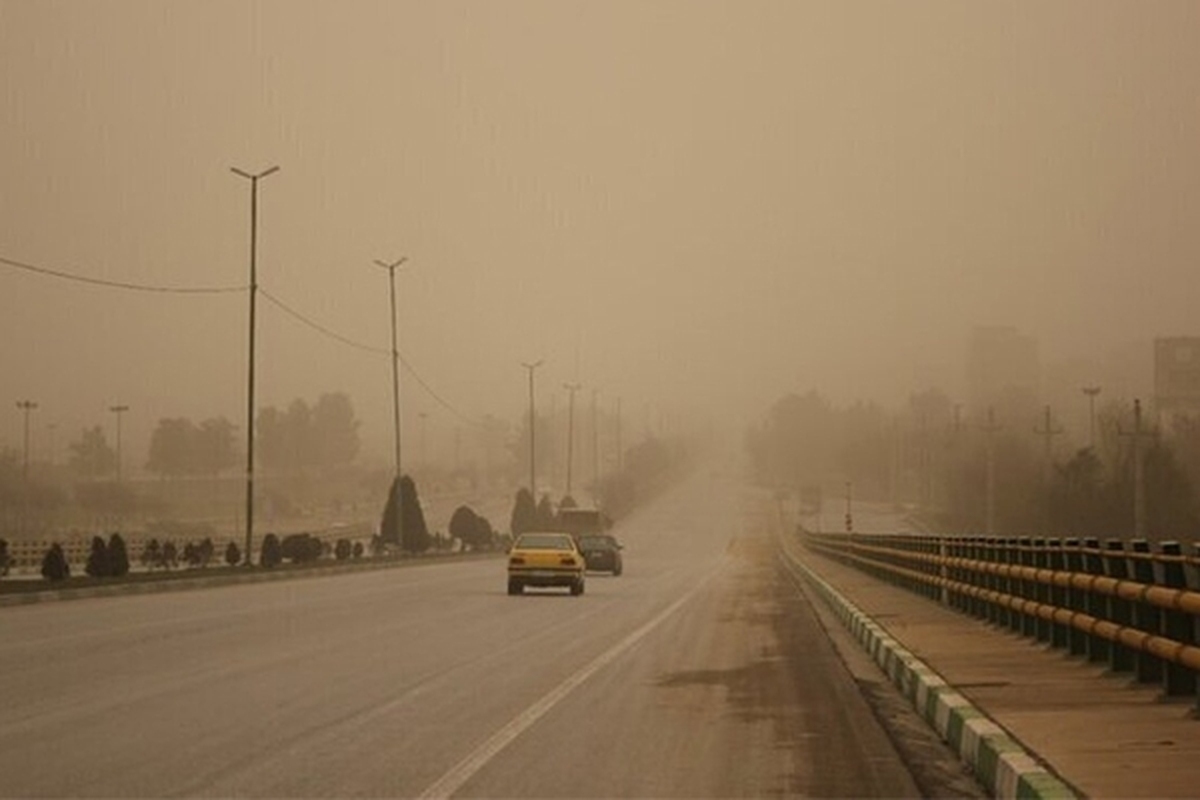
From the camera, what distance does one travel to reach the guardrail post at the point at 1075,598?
17703mm

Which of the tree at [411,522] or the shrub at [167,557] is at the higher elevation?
the tree at [411,522]

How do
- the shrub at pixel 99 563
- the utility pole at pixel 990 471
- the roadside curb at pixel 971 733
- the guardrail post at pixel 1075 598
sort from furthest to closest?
the utility pole at pixel 990 471 → the shrub at pixel 99 563 → the guardrail post at pixel 1075 598 → the roadside curb at pixel 971 733

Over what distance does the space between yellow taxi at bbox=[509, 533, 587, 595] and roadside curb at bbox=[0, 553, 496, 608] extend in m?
10.0

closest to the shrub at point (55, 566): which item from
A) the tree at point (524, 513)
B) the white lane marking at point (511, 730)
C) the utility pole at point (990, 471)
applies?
the white lane marking at point (511, 730)

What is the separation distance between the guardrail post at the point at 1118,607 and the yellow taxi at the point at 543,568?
31105 millimetres

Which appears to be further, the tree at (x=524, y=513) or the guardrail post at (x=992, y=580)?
the tree at (x=524, y=513)

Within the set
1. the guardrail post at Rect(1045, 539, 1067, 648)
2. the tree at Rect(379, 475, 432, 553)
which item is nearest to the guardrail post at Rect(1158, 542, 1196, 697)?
the guardrail post at Rect(1045, 539, 1067, 648)

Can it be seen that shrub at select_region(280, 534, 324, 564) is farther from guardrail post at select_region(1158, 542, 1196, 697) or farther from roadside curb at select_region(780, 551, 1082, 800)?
guardrail post at select_region(1158, 542, 1196, 697)

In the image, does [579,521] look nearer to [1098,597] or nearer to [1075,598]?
[1075,598]

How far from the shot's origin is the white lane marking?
11602mm

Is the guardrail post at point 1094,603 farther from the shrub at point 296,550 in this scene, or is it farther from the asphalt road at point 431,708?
the shrub at point 296,550

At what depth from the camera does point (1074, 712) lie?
13625mm

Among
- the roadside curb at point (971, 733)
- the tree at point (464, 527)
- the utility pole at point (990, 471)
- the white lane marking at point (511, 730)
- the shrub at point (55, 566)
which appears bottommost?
the white lane marking at point (511, 730)

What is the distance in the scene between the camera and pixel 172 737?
559 inches
